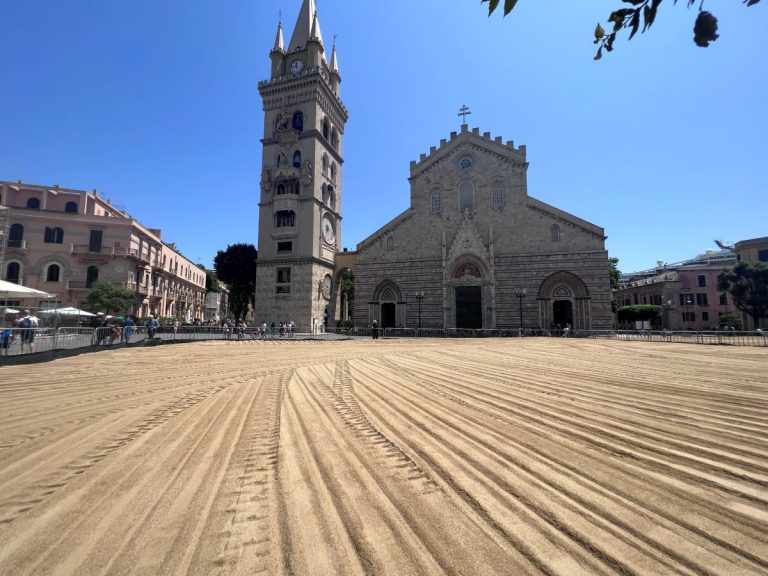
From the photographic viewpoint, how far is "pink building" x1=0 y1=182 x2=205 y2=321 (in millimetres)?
31375

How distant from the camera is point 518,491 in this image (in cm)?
286

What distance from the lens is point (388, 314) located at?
32625 mm

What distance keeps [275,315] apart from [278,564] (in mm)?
33070

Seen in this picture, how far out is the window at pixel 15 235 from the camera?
30844 millimetres

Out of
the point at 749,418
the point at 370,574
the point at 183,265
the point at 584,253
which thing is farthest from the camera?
the point at 183,265

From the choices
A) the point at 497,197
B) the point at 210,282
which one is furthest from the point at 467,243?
the point at 210,282

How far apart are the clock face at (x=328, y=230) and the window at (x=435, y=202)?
11.2m

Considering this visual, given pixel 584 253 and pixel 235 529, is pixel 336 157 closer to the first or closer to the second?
pixel 584 253

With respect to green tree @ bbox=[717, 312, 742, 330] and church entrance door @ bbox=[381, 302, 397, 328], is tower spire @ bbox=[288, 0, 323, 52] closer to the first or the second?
church entrance door @ bbox=[381, 302, 397, 328]

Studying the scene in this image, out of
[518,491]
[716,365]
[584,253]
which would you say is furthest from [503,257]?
[518,491]

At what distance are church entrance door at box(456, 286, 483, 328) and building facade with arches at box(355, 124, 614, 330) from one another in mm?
87

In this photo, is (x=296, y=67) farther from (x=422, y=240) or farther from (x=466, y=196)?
(x=422, y=240)

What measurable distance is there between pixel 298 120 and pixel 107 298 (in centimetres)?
2454

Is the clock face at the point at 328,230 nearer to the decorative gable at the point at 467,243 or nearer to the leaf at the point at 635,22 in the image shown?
the decorative gable at the point at 467,243
